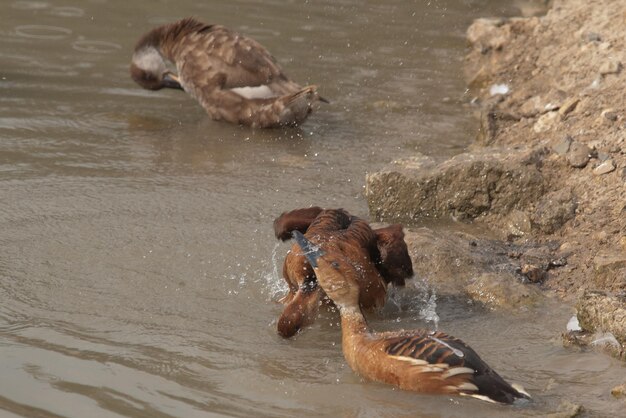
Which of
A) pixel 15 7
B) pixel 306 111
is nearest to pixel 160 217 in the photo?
pixel 306 111

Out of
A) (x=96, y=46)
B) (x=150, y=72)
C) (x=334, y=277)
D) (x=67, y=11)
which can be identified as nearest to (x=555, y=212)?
(x=334, y=277)

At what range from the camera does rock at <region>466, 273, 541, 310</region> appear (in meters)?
5.99

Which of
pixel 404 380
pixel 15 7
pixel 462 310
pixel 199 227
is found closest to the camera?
pixel 404 380

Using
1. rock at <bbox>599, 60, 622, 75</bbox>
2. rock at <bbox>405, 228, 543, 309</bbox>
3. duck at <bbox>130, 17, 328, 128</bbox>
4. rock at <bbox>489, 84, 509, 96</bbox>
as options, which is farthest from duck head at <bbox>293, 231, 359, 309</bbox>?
rock at <bbox>489, 84, 509, 96</bbox>

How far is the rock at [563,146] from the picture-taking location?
7449mm

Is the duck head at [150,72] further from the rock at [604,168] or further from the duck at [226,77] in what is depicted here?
the rock at [604,168]

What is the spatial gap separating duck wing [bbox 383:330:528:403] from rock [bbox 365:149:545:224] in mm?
2411

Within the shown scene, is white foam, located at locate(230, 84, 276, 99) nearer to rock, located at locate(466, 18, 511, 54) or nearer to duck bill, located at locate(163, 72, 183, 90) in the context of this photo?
duck bill, located at locate(163, 72, 183, 90)

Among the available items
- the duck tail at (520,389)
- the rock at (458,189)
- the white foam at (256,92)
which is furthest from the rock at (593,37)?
the duck tail at (520,389)

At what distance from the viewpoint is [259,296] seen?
6.16 meters

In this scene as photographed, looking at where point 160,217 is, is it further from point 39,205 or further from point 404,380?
point 404,380

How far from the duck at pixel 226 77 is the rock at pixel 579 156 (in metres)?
2.63

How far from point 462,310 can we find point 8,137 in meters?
4.34

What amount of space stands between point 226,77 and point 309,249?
444cm
